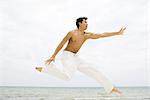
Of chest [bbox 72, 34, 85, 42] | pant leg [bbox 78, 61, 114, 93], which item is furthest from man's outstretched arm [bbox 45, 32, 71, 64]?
pant leg [bbox 78, 61, 114, 93]

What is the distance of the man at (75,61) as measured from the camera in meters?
6.25

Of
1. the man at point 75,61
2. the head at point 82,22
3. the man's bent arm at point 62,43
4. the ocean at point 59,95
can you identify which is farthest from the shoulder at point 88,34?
the ocean at point 59,95

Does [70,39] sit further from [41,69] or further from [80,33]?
[41,69]

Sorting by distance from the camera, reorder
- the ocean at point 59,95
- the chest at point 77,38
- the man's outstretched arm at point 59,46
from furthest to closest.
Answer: the ocean at point 59,95 < the chest at point 77,38 < the man's outstretched arm at point 59,46

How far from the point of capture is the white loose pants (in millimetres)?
6262

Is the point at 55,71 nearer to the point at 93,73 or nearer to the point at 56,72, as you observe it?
the point at 56,72

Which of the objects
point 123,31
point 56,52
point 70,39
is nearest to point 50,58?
point 56,52

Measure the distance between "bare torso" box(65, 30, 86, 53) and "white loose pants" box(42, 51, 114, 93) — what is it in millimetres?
110

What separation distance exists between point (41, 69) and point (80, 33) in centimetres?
99

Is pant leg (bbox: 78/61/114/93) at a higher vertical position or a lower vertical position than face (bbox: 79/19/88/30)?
lower

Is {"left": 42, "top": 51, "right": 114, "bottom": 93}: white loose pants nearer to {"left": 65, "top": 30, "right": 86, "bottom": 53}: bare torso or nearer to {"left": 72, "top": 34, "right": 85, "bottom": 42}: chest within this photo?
{"left": 65, "top": 30, "right": 86, "bottom": 53}: bare torso

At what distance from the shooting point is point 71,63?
20.7ft

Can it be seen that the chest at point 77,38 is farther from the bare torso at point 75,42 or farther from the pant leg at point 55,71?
the pant leg at point 55,71

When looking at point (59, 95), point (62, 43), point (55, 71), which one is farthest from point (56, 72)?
point (59, 95)
